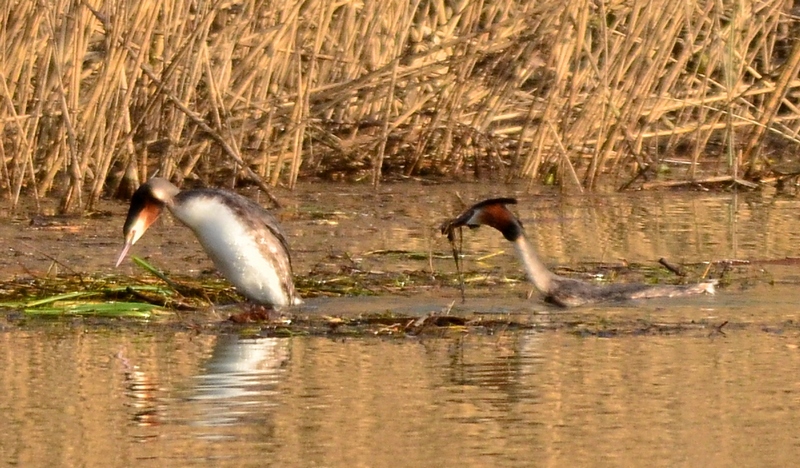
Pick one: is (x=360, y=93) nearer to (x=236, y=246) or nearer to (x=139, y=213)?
(x=139, y=213)

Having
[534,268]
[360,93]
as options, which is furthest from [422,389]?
[360,93]

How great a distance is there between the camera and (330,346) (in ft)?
19.4

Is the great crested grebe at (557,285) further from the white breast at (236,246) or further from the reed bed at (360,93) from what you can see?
the reed bed at (360,93)

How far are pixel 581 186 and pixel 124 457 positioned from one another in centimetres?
745

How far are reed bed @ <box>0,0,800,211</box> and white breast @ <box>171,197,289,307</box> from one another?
2233 mm

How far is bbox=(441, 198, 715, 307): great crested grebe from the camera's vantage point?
278 inches

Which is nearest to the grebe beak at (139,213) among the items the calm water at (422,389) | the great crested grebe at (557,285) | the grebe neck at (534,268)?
the calm water at (422,389)

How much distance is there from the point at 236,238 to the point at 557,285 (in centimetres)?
132

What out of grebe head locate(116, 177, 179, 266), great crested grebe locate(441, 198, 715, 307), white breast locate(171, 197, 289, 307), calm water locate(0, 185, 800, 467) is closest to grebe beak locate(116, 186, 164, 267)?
grebe head locate(116, 177, 179, 266)

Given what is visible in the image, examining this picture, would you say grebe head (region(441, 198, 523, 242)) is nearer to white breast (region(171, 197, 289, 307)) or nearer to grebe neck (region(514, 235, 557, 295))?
grebe neck (region(514, 235, 557, 295))

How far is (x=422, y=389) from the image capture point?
508cm

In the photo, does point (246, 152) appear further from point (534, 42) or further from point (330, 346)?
point (330, 346)

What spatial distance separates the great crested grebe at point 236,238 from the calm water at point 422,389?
0.18m

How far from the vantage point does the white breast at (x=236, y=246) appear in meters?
6.96
